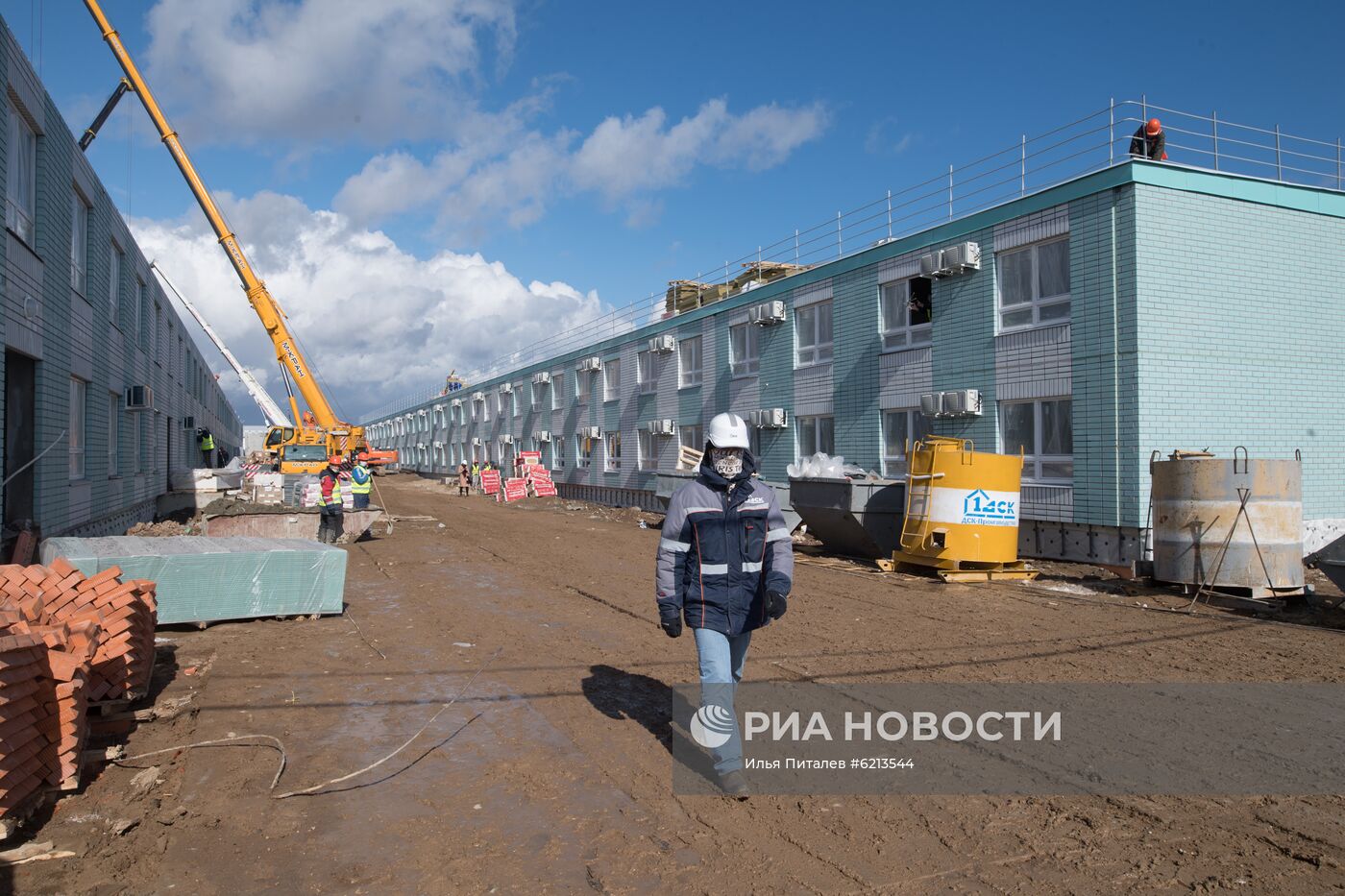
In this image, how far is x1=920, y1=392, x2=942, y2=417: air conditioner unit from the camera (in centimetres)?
1794

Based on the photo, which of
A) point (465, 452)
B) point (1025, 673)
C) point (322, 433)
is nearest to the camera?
point (1025, 673)

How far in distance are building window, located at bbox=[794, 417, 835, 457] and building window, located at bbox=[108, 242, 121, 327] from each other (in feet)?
49.5

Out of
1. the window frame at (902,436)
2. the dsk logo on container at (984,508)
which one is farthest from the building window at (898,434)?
the dsk logo on container at (984,508)

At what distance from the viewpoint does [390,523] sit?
2173 cm

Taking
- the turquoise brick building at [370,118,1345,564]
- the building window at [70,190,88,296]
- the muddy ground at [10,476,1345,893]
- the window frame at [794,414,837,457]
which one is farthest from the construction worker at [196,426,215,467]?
the muddy ground at [10,476,1345,893]

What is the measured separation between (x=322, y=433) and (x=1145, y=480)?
25.5m

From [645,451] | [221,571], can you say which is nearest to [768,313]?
[645,451]

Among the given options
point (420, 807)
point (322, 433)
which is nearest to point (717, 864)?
point (420, 807)

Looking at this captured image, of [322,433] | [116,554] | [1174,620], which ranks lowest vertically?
[1174,620]

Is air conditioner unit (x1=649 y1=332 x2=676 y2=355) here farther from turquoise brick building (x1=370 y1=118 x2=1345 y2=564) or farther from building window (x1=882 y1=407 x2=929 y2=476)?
building window (x1=882 y1=407 x2=929 y2=476)

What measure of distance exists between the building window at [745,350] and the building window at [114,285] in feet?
49.7

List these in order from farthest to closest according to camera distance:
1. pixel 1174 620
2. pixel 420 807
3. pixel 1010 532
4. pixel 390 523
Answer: pixel 390 523
pixel 1010 532
pixel 1174 620
pixel 420 807

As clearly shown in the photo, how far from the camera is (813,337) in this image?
2295 centimetres

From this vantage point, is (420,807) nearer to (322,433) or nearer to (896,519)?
(896,519)
